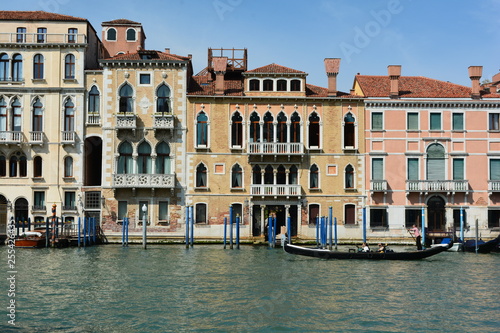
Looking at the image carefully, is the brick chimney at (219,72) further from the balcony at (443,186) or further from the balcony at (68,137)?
the balcony at (443,186)

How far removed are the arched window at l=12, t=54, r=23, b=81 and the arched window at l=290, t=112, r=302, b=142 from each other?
14379 mm

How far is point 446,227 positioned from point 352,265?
1083cm

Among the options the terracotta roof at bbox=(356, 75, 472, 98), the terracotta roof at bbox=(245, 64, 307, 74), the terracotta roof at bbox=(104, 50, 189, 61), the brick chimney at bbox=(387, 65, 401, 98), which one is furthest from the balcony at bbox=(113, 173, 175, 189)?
the brick chimney at bbox=(387, 65, 401, 98)

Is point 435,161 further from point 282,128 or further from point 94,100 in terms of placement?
point 94,100

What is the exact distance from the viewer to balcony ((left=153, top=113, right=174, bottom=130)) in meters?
32.9

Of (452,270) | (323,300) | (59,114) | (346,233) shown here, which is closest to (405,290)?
(323,300)

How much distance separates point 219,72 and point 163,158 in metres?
5.43

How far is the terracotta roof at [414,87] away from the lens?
112 ft

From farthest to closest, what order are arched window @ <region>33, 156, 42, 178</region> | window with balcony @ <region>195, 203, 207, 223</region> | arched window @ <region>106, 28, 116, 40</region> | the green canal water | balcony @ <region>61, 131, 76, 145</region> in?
arched window @ <region>106, 28, 116, 40</region> → window with balcony @ <region>195, 203, 207, 223</region> → arched window @ <region>33, 156, 42, 178</region> → balcony @ <region>61, 131, 76, 145</region> → the green canal water

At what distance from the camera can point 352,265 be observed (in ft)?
80.6

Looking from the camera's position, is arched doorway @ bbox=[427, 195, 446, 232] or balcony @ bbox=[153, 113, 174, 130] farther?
arched doorway @ bbox=[427, 195, 446, 232]

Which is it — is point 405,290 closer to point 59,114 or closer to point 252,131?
point 252,131

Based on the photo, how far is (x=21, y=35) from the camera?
33344 millimetres

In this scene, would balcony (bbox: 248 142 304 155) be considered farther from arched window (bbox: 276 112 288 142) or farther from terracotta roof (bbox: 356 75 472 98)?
terracotta roof (bbox: 356 75 472 98)
